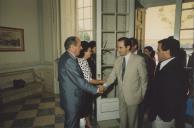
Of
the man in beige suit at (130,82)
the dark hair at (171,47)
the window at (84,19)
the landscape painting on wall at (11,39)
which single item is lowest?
the man in beige suit at (130,82)

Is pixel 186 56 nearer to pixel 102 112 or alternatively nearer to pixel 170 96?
pixel 102 112

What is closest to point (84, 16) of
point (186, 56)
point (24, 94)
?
point (24, 94)

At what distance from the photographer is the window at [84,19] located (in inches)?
242

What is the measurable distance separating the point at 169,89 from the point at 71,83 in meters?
1.23

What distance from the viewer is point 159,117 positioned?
1.98 m

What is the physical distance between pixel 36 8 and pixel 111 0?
130 inches

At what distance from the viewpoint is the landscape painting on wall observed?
520cm

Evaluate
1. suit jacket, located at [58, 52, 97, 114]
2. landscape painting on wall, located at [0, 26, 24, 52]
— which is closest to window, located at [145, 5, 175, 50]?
landscape painting on wall, located at [0, 26, 24, 52]

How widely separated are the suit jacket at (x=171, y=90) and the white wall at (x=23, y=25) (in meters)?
4.66

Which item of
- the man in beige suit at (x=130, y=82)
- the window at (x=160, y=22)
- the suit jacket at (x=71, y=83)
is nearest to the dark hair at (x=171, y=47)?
the man in beige suit at (x=130, y=82)

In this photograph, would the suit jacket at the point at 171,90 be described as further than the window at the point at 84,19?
No

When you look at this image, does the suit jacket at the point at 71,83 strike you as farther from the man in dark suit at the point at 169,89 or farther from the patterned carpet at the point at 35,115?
the patterned carpet at the point at 35,115

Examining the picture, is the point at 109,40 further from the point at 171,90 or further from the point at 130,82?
the point at 171,90

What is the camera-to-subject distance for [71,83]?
2.49 m
